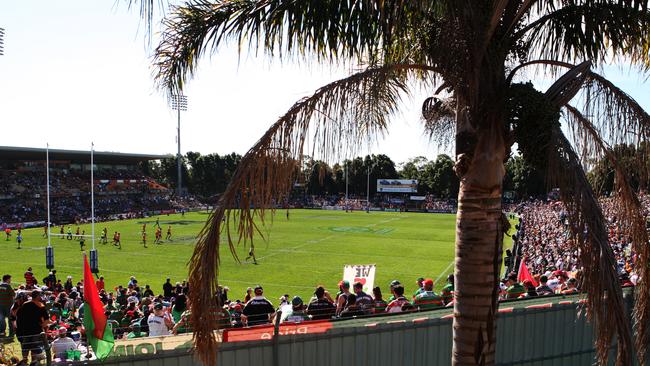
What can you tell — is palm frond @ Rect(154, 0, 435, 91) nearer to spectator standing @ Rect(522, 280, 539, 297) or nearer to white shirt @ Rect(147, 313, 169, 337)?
white shirt @ Rect(147, 313, 169, 337)

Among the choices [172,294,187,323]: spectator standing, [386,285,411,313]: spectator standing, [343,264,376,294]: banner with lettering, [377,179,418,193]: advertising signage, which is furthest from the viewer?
[377,179,418,193]: advertising signage

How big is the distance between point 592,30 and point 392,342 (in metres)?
4.42

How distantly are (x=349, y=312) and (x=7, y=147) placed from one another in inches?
2419

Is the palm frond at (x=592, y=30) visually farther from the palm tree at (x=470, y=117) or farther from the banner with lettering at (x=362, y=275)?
the banner with lettering at (x=362, y=275)

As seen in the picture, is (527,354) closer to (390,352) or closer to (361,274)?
(390,352)

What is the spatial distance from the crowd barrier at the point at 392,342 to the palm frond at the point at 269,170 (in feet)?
8.59

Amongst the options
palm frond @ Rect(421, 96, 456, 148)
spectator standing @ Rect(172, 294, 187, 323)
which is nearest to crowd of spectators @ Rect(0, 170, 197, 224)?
spectator standing @ Rect(172, 294, 187, 323)

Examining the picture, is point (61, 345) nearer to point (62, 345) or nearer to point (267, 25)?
point (62, 345)

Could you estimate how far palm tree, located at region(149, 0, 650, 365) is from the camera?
3805 millimetres

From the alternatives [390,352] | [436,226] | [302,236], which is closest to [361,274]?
[390,352]

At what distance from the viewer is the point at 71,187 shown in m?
68.7

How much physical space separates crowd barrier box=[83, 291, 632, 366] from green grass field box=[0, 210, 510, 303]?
30.6 ft

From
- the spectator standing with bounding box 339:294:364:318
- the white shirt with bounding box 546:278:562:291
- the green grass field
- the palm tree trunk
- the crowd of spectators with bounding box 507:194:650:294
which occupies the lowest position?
the green grass field

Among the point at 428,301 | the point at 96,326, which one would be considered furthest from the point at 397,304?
the point at 96,326
